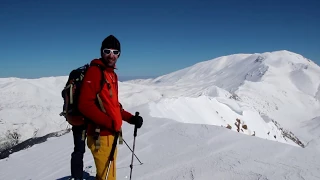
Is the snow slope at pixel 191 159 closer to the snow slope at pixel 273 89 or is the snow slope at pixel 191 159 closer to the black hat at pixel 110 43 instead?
the black hat at pixel 110 43

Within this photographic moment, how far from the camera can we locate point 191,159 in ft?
21.6

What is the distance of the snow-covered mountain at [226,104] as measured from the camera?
2038 centimetres

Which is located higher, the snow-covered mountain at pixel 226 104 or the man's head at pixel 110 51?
the man's head at pixel 110 51

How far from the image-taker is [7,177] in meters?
7.93

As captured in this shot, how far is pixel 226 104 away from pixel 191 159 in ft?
65.2

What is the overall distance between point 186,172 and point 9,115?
23.4m

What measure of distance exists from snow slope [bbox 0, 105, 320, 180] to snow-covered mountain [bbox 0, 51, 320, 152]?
2605 millimetres

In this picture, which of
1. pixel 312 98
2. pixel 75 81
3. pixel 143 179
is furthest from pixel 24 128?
pixel 312 98

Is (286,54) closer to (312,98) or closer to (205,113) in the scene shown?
(312,98)

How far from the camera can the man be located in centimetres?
327

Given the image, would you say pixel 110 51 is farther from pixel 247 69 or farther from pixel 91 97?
pixel 247 69

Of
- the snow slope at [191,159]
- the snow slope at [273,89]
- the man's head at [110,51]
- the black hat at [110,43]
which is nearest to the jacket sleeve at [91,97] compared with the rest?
the man's head at [110,51]

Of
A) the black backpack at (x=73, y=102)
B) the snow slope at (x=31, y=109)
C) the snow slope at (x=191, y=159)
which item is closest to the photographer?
the black backpack at (x=73, y=102)

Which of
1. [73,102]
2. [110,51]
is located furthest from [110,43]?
[73,102]
